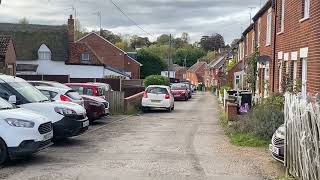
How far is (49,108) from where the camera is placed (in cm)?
1253

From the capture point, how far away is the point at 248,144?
13500 mm

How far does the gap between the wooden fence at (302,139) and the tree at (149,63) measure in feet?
268

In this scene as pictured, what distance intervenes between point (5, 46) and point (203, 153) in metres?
26.3

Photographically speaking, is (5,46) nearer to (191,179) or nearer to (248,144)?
(248,144)

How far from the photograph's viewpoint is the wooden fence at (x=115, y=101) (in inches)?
957

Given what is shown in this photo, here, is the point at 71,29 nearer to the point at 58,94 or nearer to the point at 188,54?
the point at 58,94

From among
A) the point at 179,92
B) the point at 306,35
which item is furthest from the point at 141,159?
the point at 179,92

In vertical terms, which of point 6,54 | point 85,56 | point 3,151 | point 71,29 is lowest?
point 3,151

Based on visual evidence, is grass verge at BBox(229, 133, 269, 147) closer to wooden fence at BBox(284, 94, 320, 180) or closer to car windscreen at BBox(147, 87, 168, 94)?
wooden fence at BBox(284, 94, 320, 180)

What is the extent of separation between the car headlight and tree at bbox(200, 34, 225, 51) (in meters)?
132

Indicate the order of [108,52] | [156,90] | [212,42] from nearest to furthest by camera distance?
[156,90], [108,52], [212,42]

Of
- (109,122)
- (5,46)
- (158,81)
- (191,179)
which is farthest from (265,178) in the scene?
(158,81)

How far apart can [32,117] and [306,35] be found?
28.8 ft

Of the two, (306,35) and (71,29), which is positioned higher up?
(71,29)
